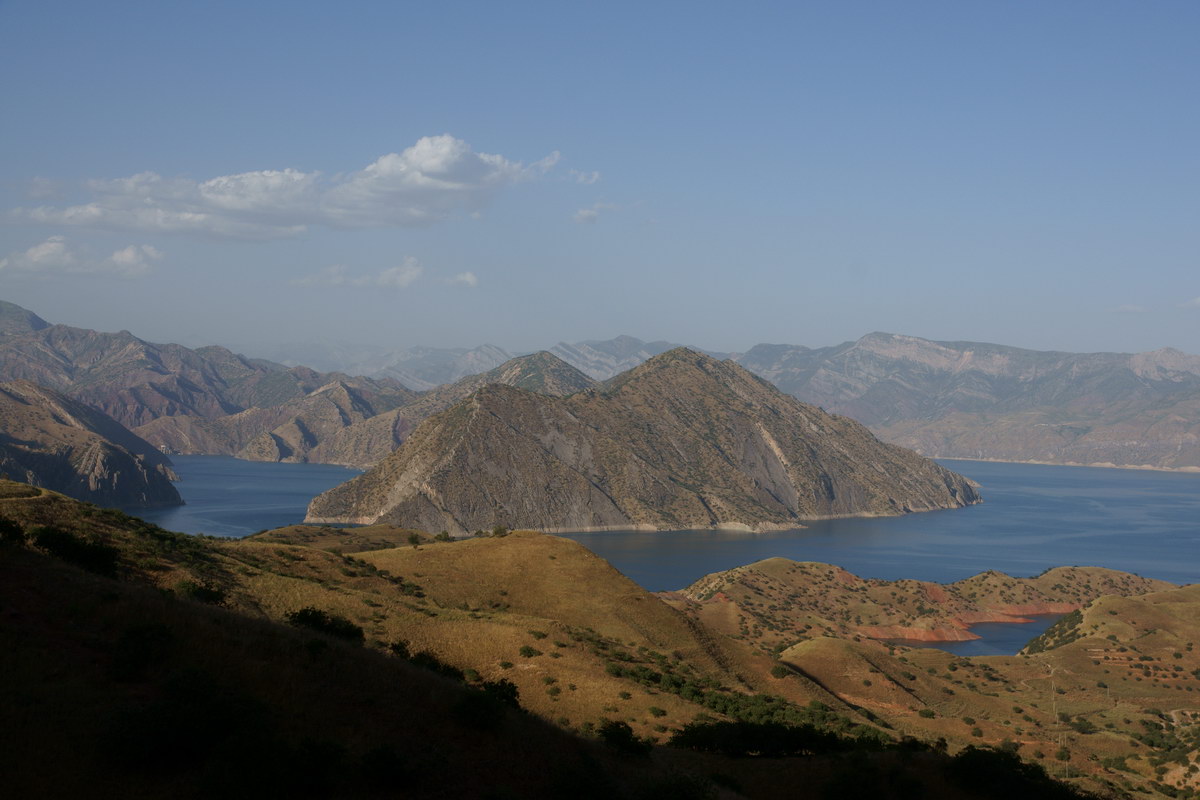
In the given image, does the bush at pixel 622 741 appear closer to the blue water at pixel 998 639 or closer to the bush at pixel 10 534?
the bush at pixel 10 534

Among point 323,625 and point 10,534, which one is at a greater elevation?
point 10,534

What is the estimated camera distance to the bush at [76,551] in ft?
114

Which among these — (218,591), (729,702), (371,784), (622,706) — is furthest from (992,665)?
(371,784)

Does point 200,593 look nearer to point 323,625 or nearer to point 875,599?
point 323,625

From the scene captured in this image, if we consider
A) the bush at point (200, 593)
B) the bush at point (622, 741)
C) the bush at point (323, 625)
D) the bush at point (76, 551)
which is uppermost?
the bush at point (76, 551)

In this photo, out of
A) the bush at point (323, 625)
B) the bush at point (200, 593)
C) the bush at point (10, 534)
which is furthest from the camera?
the bush at point (200, 593)

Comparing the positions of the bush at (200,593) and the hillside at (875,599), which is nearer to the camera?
the bush at (200,593)

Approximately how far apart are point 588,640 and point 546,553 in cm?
2382

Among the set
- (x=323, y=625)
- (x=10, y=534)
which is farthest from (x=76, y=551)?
(x=323, y=625)

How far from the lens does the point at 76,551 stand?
35.6m

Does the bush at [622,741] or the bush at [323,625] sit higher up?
the bush at [323,625]

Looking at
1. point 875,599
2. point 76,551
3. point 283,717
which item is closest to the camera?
point 283,717

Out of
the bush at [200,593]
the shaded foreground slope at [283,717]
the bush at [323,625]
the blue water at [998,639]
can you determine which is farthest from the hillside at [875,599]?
the bush at [200,593]

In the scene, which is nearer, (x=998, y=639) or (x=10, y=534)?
(x=10, y=534)
